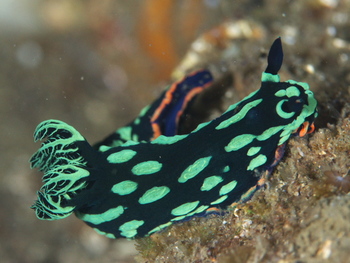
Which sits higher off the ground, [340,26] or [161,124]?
[161,124]

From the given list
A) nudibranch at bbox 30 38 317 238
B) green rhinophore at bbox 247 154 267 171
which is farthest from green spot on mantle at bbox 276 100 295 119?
green rhinophore at bbox 247 154 267 171

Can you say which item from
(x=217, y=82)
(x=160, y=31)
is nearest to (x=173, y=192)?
(x=217, y=82)

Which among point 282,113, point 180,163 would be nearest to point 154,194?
point 180,163

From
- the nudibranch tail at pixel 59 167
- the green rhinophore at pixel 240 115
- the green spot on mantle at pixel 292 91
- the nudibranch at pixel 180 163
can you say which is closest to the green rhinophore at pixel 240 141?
the nudibranch at pixel 180 163

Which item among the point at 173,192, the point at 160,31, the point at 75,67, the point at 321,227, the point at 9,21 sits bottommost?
the point at 321,227

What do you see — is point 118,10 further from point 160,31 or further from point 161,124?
point 161,124

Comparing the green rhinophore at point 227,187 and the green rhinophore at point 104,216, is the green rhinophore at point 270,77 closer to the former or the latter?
the green rhinophore at point 227,187
